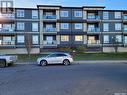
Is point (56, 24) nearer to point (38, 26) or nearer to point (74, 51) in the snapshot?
point (38, 26)

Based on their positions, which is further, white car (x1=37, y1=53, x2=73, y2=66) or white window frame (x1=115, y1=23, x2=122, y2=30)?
white window frame (x1=115, y1=23, x2=122, y2=30)

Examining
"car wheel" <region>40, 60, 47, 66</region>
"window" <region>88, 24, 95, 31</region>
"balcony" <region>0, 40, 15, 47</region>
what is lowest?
"car wheel" <region>40, 60, 47, 66</region>

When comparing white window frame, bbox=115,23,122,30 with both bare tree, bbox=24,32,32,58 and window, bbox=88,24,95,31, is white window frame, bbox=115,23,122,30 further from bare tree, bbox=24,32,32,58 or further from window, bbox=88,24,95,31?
bare tree, bbox=24,32,32,58

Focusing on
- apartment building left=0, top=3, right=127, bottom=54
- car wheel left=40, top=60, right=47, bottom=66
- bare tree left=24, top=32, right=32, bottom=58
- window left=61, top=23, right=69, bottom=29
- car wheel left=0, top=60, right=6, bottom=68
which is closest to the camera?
car wheel left=0, top=60, right=6, bottom=68

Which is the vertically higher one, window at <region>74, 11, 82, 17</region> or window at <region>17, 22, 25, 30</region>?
window at <region>74, 11, 82, 17</region>

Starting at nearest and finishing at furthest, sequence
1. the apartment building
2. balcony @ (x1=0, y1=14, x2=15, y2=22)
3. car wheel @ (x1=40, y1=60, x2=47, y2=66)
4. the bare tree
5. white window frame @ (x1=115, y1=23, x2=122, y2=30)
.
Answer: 1. car wheel @ (x1=40, y1=60, x2=47, y2=66)
2. the bare tree
3. balcony @ (x1=0, y1=14, x2=15, y2=22)
4. the apartment building
5. white window frame @ (x1=115, y1=23, x2=122, y2=30)

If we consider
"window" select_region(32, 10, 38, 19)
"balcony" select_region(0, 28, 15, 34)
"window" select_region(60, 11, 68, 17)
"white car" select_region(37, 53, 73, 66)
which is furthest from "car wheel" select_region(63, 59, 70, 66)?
"window" select_region(60, 11, 68, 17)

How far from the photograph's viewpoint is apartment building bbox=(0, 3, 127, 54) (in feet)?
182

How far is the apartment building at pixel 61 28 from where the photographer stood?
55.5m

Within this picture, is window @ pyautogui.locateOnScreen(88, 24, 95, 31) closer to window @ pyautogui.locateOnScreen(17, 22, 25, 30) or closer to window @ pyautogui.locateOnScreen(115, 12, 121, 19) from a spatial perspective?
window @ pyautogui.locateOnScreen(115, 12, 121, 19)

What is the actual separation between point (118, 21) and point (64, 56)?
3005 centimetres

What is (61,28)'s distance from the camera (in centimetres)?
5672

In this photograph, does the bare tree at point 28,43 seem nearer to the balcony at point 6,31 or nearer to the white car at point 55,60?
the balcony at point 6,31

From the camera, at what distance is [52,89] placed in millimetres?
12430
